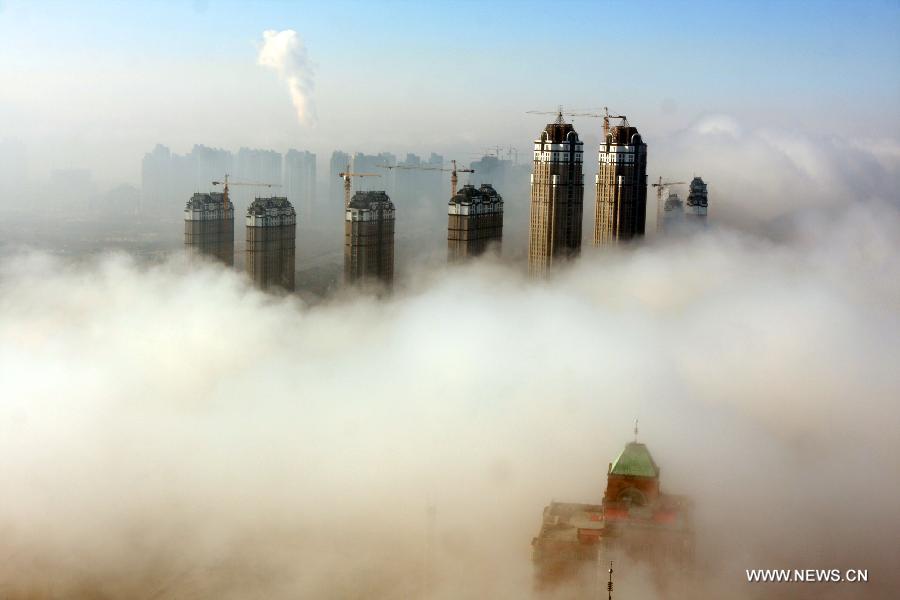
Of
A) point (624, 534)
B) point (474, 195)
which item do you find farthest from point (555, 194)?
point (624, 534)

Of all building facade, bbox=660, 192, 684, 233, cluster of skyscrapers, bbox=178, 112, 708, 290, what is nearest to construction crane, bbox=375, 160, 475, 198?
cluster of skyscrapers, bbox=178, 112, 708, 290

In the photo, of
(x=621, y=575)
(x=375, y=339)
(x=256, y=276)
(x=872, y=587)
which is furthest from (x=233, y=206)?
(x=872, y=587)

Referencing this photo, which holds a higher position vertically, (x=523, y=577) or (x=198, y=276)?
(x=198, y=276)

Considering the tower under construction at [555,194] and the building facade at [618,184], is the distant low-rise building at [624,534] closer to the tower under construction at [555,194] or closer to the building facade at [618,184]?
the tower under construction at [555,194]

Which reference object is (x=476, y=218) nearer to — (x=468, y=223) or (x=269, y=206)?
(x=468, y=223)

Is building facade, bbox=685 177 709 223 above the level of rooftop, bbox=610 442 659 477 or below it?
above

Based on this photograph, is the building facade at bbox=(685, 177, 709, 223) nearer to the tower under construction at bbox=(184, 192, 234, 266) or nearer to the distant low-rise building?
the tower under construction at bbox=(184, 192, 234, 266)

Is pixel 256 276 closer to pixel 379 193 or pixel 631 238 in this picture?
pixel 379 193

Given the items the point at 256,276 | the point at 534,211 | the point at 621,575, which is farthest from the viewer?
the point at 534,211
